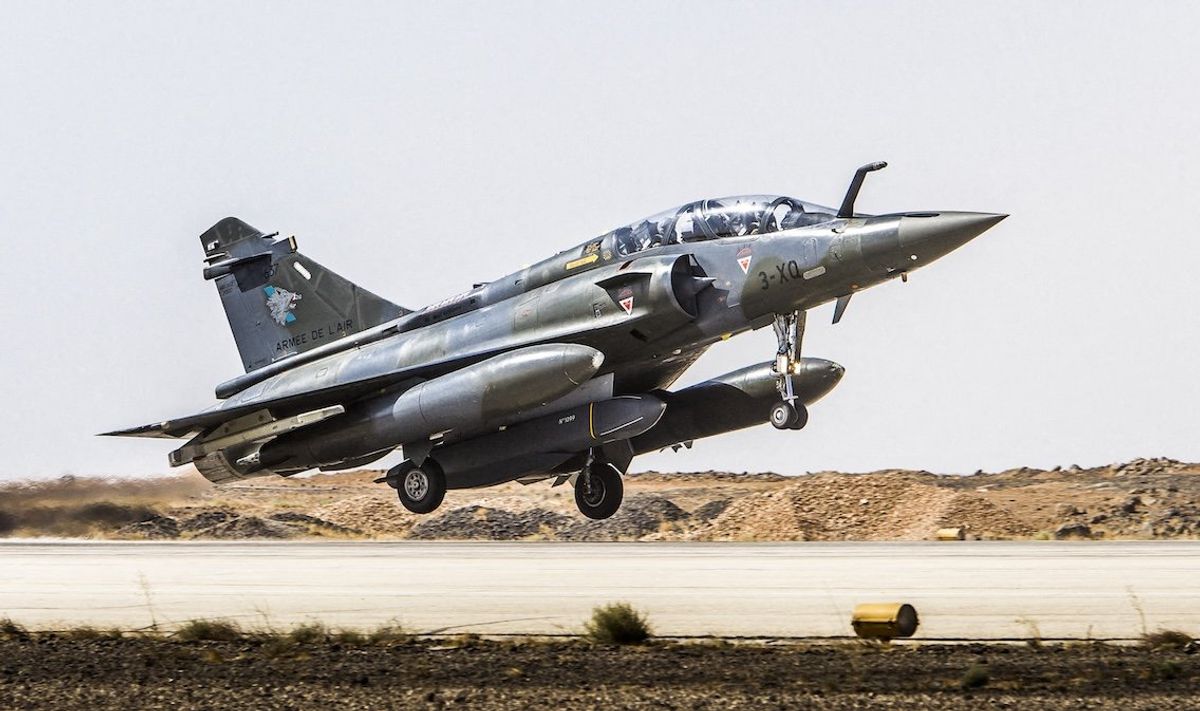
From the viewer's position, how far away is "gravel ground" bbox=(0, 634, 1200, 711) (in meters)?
10.2

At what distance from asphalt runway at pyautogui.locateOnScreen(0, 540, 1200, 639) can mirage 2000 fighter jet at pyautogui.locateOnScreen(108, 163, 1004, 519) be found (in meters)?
1.87

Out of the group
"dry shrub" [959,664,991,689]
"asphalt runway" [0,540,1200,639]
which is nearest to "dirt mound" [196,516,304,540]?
"asphalt runway" [0,540,1200,639]

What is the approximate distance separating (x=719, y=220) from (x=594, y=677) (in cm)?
1009

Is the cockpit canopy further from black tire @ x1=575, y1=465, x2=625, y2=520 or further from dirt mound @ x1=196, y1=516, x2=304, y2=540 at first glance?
dirt mound @ x1=196, y1=516, x2=304, y2=540

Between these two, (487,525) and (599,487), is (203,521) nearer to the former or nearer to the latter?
(487,525)

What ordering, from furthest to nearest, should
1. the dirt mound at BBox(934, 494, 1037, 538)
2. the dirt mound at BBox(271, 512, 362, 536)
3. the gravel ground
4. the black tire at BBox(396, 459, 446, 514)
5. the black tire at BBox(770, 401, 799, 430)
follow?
the dirt mound at BBox(271, 512, 362, 536)
the dirt mound at BBox(934, 494, 1037, 538)
the black tire at BBox(396, 459, 446, 514)
the black tire at BBox(770, 401, 799, 430)
the gravel ground

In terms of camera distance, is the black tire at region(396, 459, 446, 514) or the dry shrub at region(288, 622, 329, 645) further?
the black tire at region(396, 459, 446, 514)

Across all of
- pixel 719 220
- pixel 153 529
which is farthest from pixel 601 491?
pixel 153 529

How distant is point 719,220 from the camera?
20.2m

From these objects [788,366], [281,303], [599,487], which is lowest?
[599,487]

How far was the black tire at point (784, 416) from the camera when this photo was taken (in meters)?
19.3

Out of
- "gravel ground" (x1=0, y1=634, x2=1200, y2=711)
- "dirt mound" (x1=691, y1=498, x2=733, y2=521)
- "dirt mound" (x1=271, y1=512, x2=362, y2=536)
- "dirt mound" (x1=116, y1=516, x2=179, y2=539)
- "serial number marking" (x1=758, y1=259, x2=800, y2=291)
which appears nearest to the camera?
"gravel ground" (x1=0, y1=634, x2=1200, y2=711)

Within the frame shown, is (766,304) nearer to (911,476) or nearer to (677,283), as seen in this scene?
(677,283)

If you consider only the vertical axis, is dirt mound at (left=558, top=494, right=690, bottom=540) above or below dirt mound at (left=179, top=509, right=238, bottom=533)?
below
